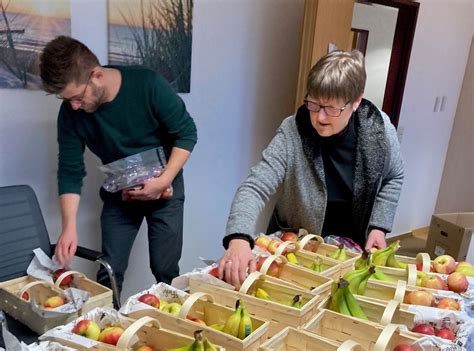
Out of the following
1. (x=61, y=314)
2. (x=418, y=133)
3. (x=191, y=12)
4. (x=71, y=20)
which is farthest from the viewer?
(x=418, y=133)

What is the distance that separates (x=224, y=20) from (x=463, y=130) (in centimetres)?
281

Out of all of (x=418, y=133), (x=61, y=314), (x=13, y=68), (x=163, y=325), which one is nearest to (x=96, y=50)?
(x=13, y=68)

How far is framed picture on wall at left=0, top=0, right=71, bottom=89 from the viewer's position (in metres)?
1.72

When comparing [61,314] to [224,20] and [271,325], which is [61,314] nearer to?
[271,325]

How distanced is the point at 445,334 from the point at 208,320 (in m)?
0.53

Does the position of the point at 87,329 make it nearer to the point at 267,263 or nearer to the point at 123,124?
the point at 267,263

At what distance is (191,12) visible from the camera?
7.39 ft

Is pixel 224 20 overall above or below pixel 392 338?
above

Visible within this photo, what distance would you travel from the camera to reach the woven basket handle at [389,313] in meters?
0.96

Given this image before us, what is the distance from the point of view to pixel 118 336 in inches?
35.3

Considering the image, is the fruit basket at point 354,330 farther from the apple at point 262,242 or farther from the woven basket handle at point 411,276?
the apple at point 262,242

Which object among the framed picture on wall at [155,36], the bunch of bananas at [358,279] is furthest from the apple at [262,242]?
the framed picture on wall at [155,36]

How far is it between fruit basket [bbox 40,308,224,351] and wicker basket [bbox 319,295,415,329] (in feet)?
1.23

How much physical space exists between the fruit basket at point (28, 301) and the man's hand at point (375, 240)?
0.97 m
